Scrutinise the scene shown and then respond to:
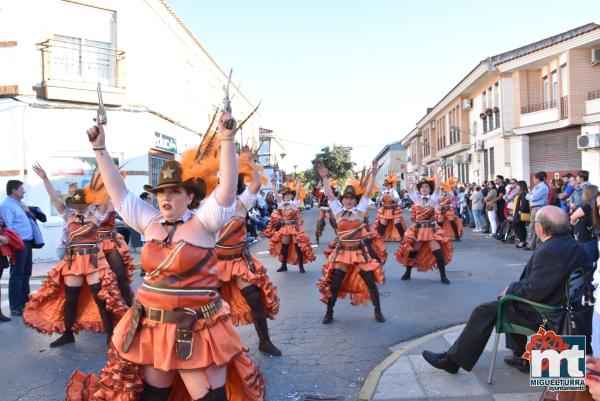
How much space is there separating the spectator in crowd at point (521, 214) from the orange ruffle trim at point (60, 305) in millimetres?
11156

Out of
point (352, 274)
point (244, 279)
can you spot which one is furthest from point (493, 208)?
point (244, 279)

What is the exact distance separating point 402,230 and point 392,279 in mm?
4867

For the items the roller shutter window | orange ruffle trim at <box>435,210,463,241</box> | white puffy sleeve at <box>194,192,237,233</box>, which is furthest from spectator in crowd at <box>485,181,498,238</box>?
white puffy sleeve at <box>194,192,237,233</box>

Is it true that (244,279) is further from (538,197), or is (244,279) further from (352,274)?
(538,197)

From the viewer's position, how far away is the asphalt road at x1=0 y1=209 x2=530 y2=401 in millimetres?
4766

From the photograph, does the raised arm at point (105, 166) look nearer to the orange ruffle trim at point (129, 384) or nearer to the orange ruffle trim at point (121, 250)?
the orange ruffle trim at point (129, 384)

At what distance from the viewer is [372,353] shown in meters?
5.54

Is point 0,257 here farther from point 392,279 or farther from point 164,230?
point 392,279

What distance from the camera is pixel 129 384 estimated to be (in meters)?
2.95

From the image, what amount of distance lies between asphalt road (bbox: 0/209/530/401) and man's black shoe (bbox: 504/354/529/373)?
1.23m

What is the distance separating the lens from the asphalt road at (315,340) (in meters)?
4.77

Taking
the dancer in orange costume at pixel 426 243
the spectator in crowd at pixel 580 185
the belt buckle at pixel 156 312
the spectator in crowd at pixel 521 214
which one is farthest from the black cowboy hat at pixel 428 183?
the belt buckle at pixel 156 312

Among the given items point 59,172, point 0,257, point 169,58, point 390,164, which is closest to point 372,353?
point 0,257

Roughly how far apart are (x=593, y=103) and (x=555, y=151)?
286 centimetres
